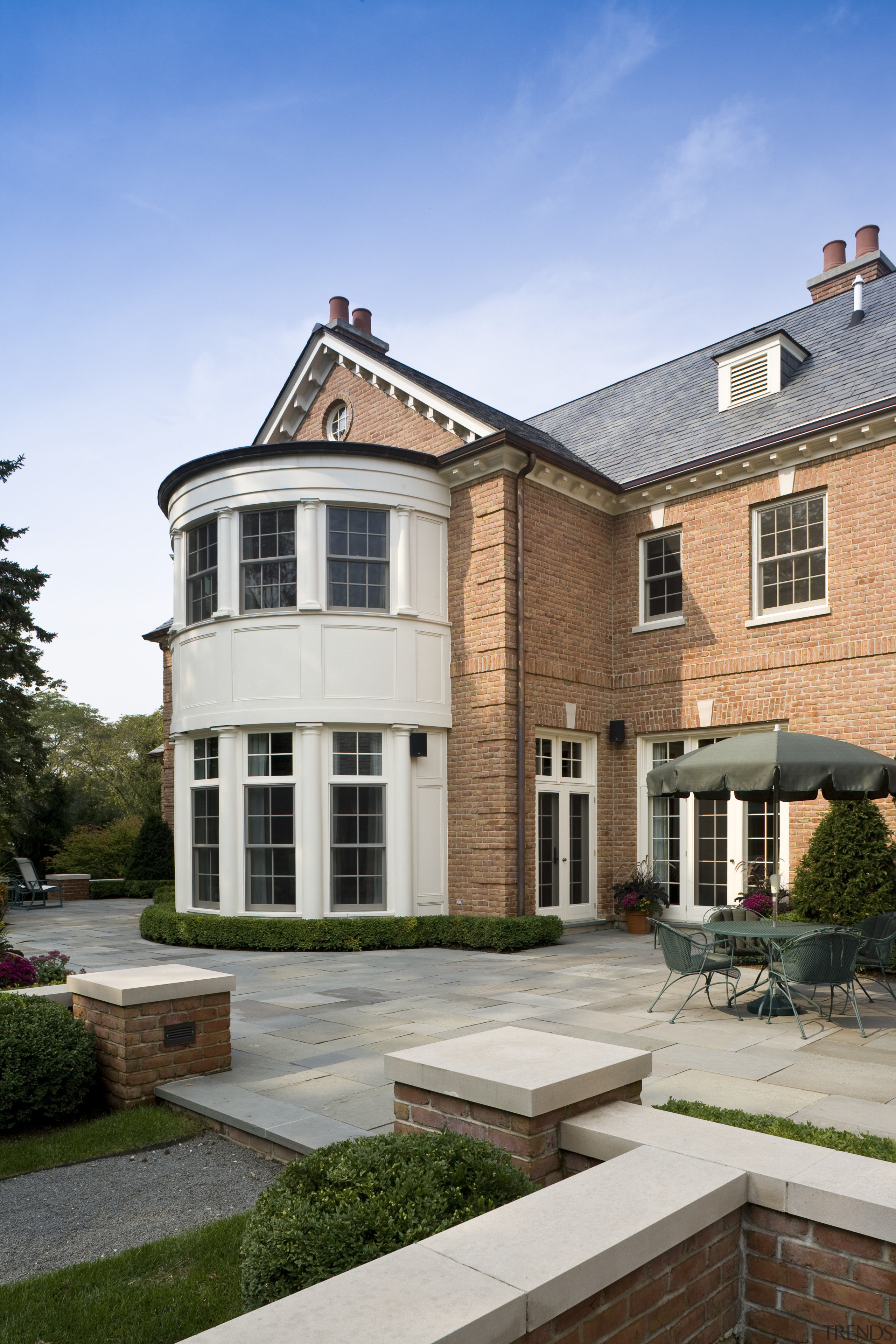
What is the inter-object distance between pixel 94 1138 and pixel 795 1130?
3.78 metres

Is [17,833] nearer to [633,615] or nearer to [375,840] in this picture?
[375,840]

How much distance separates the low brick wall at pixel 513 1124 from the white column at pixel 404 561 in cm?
1030

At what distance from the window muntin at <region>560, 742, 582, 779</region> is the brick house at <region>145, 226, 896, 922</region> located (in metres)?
0.06

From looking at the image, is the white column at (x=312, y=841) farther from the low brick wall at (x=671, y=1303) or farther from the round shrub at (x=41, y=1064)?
the low brick wall at (x=671, y=1303)

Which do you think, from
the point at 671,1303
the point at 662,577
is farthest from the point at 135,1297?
the point at 662,577

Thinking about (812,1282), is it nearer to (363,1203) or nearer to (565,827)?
(363,1203)

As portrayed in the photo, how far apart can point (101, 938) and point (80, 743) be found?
40778 millimetres

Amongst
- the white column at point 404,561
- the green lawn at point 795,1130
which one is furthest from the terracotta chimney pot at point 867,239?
the green lawn at point 795,1130

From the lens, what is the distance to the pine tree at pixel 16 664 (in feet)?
87.0

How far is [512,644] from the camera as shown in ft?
45.3

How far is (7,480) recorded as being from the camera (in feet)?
93.1

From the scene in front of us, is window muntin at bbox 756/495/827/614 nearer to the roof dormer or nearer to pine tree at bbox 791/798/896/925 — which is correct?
the roof dormer

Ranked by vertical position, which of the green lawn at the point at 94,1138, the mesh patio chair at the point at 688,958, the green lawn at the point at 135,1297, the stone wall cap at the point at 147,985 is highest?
the stone wall cap at the point at 147,985

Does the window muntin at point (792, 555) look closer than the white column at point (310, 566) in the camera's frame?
Yes
